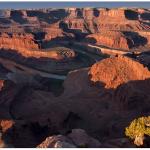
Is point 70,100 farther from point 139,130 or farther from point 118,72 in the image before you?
point 139,130

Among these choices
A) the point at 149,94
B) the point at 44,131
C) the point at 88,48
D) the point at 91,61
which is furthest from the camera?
the point at 88,48

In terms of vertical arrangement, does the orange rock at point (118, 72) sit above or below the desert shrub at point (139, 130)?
below

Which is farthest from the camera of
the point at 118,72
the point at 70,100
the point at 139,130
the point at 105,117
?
the point at 118,72

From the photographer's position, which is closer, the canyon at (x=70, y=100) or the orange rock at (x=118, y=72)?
the canyon at (x=70, y=100)

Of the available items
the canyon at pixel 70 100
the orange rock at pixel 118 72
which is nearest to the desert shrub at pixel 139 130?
the canyon at pixel 70 100

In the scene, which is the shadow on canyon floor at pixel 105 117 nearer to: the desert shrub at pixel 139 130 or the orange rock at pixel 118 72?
the orange rock at pixel 118 72

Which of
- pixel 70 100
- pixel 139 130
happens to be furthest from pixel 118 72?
pixel 139 130

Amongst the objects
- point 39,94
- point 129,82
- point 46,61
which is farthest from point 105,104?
point 46,61

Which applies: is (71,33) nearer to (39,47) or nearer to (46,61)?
(39,47)

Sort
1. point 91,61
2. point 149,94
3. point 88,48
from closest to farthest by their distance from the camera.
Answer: point 149,94 < point 91,61 < point 88,48

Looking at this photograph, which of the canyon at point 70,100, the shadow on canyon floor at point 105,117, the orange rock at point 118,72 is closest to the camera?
the canyon at point 70,100

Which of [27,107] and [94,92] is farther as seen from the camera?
[94,92]
